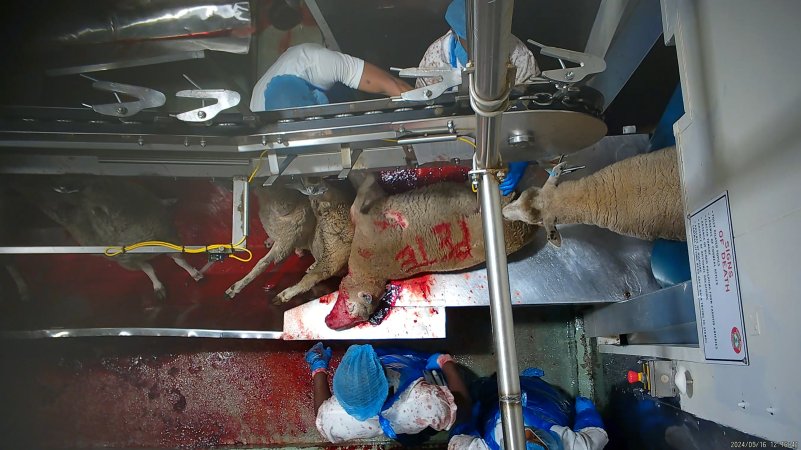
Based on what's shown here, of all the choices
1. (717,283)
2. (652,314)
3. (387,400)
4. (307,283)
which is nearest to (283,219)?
(307,283)

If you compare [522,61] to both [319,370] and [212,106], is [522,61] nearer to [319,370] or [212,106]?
[212,106]

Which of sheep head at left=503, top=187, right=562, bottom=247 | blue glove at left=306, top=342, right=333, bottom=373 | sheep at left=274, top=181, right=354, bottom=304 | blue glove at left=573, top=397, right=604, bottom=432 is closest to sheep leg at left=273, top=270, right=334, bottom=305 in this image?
sheep at left=274, top=181, right=354, bottom=304

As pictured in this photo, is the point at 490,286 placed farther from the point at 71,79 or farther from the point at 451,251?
the point at 71,79

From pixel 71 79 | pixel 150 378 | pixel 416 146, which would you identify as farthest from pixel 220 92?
pixel 150 378

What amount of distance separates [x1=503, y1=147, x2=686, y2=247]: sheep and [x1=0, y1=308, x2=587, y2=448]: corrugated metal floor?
1.23 meters

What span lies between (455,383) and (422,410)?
45 centimetres

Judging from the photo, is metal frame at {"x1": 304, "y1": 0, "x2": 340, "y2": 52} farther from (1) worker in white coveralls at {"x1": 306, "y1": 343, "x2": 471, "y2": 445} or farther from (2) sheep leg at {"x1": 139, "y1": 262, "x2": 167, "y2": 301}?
(1) worker in white coveralls at {"x1": 306, "y1": 343, "x2": 471, "y2": 445}

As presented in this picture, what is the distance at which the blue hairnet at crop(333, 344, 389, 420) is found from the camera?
1.97 metres

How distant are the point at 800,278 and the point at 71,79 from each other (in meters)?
3.60

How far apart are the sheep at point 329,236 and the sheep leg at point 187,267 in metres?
0.61

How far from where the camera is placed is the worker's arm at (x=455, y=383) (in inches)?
88.9

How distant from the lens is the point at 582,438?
6.66 ft

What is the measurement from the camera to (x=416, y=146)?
1.56m

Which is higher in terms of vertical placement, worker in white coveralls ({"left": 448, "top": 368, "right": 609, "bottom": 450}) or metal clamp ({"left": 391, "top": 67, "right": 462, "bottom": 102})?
metal clamp ({"left": 391, "top": 67, "right": 462, "bottom": 102})
